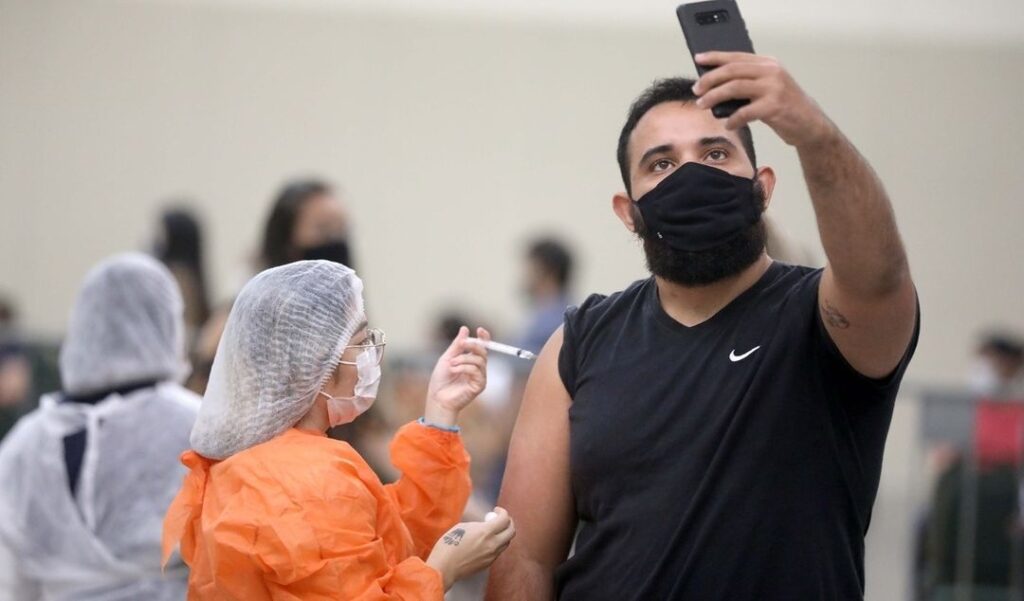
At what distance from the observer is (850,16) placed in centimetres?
1220

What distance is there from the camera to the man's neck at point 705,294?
10.6 ft

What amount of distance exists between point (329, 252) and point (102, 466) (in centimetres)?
111

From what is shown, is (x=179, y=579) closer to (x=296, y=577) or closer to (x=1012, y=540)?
(x=296, y=577)

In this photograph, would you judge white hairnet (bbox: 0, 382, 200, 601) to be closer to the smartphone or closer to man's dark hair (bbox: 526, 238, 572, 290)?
the smartphone

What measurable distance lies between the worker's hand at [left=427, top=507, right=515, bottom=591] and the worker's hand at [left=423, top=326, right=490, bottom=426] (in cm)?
28

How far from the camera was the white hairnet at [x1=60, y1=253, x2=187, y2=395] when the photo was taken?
4.62 meters

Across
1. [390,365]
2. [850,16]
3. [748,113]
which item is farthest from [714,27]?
[850,16]

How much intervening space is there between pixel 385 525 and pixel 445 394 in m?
0.36

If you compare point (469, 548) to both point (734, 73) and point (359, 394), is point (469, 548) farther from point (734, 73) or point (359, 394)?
point (734, 73)

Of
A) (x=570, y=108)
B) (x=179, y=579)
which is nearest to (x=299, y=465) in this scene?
(x=179, y=579)

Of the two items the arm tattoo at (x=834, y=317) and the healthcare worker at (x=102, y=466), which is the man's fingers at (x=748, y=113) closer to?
the arm tattoo at (x=834, y=317)

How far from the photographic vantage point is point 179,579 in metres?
4.40

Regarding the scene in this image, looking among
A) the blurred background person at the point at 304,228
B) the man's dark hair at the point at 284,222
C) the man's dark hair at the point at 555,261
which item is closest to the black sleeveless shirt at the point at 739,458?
the blurred background person at the point at 304,228

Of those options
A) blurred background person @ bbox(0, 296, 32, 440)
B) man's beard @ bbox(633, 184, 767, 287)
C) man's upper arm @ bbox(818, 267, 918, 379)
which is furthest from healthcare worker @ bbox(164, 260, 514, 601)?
blurred background person @ bbox(0, 296, 32, 440)
